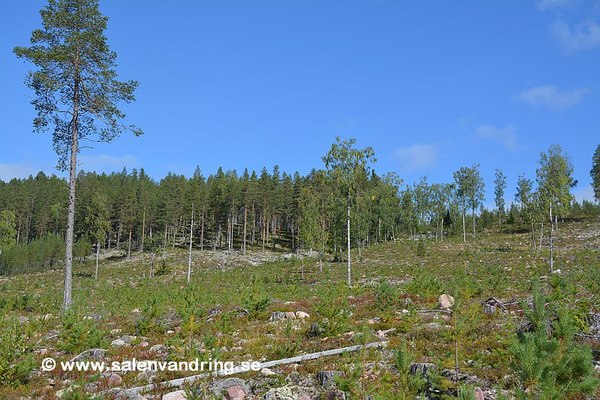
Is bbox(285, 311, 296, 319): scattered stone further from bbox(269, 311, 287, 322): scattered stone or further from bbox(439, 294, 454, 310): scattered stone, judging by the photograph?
bbox(439, 294, 454, 310): scattered stone

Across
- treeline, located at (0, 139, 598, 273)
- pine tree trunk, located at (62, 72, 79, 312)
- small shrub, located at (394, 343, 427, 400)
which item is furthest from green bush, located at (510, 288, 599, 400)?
treeline, located at (0, 139, 598, 273)

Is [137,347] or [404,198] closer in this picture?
[137,347]

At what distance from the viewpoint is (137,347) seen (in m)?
10.4

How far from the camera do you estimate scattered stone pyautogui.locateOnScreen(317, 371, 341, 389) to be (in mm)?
7219

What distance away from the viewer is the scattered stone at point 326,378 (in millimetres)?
7219

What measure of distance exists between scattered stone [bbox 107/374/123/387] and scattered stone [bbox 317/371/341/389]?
12.4 ft

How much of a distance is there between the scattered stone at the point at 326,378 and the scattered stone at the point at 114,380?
3.79m

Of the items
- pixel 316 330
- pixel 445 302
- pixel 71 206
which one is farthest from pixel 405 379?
Result: pixel 71 206

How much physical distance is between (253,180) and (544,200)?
58919mm

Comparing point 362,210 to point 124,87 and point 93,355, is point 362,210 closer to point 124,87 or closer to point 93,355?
point 124,87

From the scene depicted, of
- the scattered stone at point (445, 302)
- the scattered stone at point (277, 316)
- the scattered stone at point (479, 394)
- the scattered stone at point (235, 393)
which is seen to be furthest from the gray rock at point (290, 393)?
the scattered stone at point (445, 302)

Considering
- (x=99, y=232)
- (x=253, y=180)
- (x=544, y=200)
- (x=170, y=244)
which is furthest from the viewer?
(x=253, y=180)

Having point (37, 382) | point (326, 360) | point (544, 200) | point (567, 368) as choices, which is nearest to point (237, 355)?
point (326, 360)

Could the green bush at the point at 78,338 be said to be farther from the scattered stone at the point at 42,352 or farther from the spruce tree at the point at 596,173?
the spruce tree at the point at 596,173
